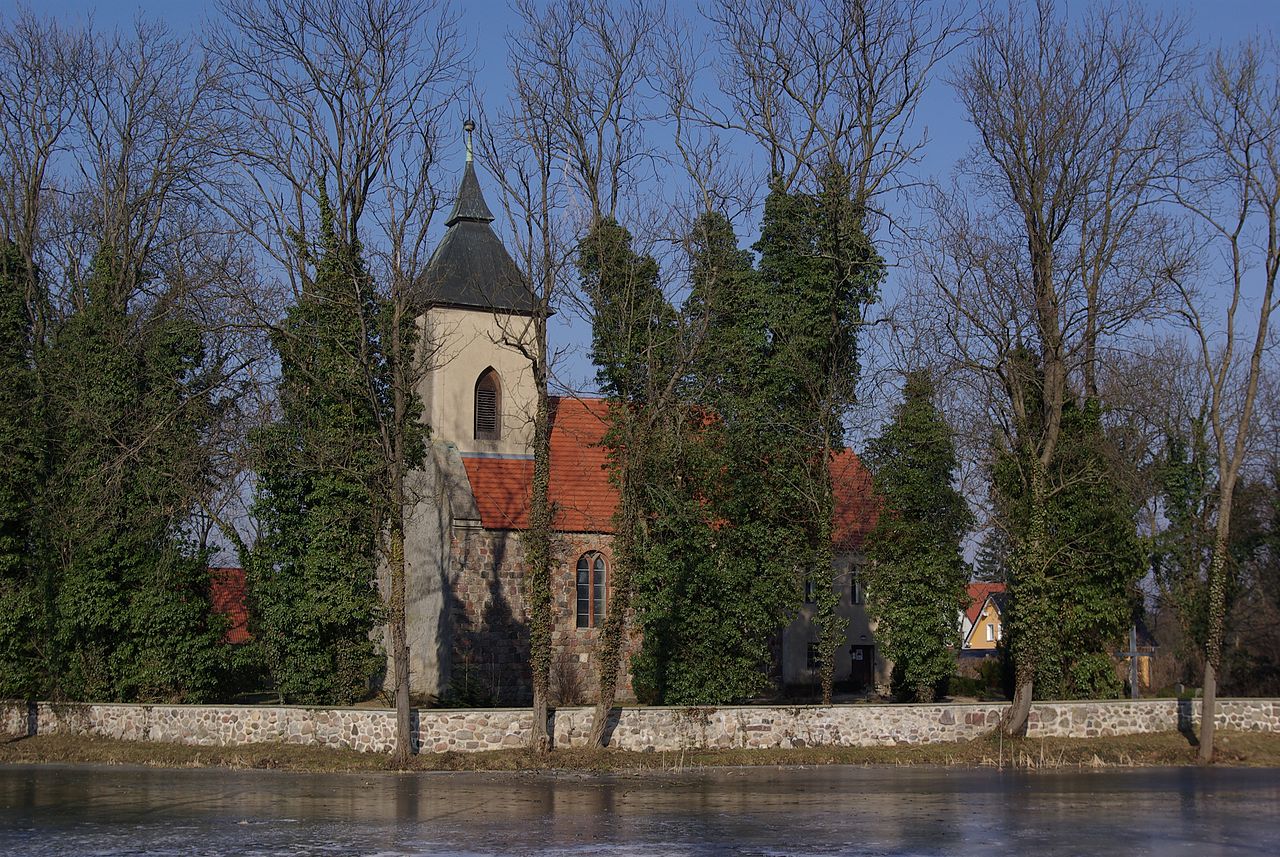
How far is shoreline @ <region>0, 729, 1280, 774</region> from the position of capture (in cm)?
2233

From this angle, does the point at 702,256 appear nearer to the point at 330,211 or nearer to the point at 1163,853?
the point at 330,211

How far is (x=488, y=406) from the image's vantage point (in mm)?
35438

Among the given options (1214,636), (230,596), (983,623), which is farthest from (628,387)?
(983,623)

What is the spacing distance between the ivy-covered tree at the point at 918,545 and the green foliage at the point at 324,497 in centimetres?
1136

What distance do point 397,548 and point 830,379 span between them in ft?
34.4

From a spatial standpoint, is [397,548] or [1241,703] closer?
[397,548]

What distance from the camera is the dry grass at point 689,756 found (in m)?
22.4

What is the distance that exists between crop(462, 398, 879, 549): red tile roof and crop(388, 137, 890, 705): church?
0.05 m

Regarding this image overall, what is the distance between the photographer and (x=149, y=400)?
90.9 feet

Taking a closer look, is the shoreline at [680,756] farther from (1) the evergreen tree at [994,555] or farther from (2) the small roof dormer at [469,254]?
(2) the small roof dormer at [469,254]

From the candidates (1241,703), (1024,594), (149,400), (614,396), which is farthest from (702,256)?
(1241,703)

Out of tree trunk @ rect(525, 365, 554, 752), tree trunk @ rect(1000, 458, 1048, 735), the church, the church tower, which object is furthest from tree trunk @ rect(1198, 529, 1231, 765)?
the church tower

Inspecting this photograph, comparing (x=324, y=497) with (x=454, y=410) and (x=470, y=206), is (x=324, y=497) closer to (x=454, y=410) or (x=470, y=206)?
(x=454, y=410)

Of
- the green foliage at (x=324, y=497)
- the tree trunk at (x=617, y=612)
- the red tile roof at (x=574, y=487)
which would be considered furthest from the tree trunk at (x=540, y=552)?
the red tile roof at (x=574, y=487)
